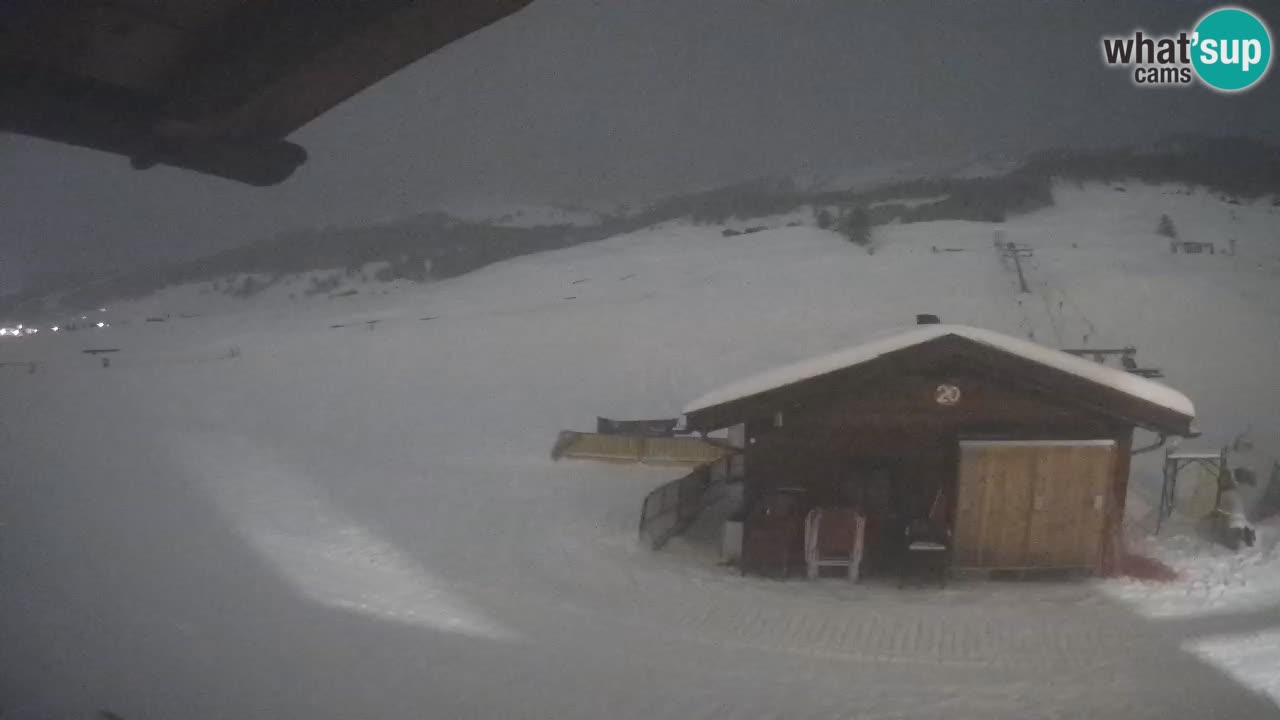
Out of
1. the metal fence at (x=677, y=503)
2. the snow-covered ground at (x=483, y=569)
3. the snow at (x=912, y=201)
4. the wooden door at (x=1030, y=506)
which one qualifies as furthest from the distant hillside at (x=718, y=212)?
the wooden door at (x=1030, y=506)

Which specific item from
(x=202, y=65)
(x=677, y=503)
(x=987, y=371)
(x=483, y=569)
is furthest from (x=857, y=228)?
(x=202, y=65)

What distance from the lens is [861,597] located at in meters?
8.53

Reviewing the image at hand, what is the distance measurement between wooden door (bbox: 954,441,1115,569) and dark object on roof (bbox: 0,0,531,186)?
30.5 feet

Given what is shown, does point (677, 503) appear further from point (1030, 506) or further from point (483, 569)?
point (1030, 506)

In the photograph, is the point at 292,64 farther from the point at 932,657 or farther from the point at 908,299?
the point at 908,299

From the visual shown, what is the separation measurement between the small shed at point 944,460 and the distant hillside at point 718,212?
28475mm

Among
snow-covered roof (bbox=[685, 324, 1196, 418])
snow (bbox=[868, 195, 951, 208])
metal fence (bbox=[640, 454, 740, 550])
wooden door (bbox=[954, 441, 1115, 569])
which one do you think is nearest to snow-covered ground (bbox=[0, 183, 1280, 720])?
metal fence (bbox=[640, 454, 740, 550])

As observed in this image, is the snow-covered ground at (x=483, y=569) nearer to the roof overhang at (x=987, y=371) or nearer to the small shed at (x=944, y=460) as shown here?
the small shed at (x=944, y=460)

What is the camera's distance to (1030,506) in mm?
9234

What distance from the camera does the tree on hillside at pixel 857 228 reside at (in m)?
39.1

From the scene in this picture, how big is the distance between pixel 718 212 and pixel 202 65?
200 feet

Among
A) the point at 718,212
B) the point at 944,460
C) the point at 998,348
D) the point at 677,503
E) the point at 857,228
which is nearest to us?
the point at 998,348

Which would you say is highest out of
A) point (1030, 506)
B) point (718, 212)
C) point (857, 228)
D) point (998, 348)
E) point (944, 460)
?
point (718, 212)

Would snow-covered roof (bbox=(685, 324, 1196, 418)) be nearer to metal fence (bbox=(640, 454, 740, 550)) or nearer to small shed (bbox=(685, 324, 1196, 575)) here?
small shed (bbox=(685, 324, 1196, 575))
